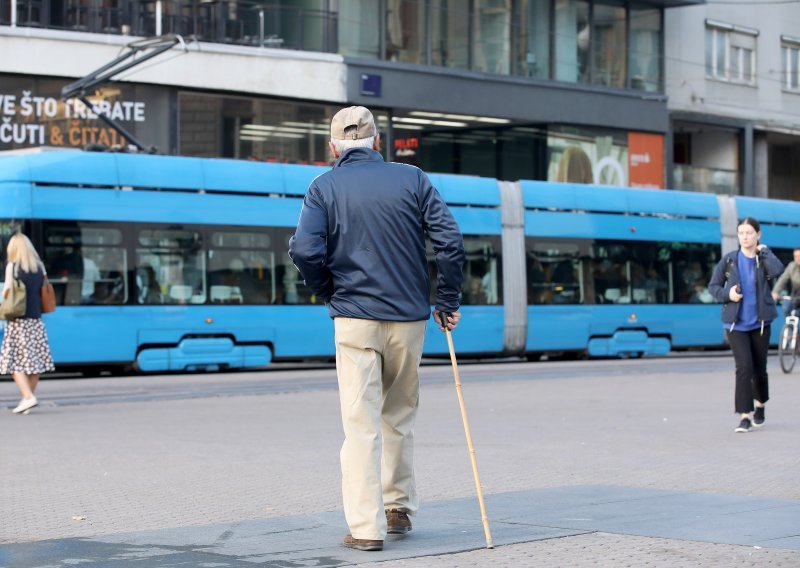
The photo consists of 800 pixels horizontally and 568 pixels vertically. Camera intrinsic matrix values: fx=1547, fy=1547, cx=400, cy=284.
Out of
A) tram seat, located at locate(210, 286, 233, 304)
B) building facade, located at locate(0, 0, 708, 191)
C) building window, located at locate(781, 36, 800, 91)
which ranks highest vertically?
building window, located at locate(781, 36, 800, 91)

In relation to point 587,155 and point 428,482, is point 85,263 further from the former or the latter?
point 587,155

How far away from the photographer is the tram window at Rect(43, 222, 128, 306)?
21.2 m

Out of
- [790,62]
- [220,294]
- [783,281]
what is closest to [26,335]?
[220,294]

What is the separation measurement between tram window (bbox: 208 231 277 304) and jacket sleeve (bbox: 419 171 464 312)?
16375 mm

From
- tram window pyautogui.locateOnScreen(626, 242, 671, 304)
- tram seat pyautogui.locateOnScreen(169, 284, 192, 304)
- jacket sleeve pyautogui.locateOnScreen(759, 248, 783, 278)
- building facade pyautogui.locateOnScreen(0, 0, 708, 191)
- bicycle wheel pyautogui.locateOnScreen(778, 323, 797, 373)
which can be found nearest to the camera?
jacket sleeve pyautogui.locateOnScreen(759, 248, 783, 278)

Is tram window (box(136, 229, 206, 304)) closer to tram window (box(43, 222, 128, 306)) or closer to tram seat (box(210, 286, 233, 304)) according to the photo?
tram seat (box(210, 286, 233, 304))

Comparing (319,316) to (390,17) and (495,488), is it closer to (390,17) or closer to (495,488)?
(390,17)

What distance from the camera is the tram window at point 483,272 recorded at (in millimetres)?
26188

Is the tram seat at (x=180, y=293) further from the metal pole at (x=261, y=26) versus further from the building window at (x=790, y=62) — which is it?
the building window at (x=790, y=62)

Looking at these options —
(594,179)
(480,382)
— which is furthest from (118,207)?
(594,179)

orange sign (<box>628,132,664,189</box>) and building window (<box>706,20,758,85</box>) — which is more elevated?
building window (<box>706,20,758,85</box>)

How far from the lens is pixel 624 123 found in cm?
3919

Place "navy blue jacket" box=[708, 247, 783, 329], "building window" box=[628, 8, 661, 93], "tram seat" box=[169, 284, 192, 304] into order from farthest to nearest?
"building window" box=[628, 8, 661, 93] → "tram seat" box=[169, 284, 192, 304] → "navy blue jacket" box=[708, 247, 783, 329]

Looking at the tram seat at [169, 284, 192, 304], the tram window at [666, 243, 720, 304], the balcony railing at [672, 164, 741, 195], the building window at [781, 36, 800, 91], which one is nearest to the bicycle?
the tram window at [666, 243, 720, 304]
